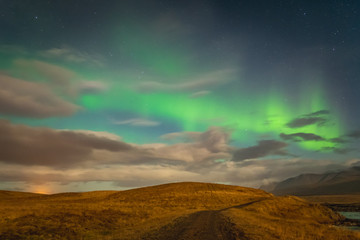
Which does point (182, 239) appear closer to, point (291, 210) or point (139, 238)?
point (139, 238)

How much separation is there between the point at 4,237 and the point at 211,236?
52.1 feet

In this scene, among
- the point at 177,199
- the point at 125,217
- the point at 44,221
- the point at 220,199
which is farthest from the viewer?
the point at 220,199

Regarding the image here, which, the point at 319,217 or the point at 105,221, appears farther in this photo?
the point at 319,217

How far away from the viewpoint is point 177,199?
73.1 metres

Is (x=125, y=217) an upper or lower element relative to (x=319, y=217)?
upper

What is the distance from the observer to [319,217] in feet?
209

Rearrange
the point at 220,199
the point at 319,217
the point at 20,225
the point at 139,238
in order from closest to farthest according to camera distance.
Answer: the point at 139,238
the point at 20,225
the point at 319,217
the point at 220,199

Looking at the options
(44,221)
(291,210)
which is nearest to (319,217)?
(291,210)

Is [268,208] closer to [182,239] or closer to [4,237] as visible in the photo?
[182,239]

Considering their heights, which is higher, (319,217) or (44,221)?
(44,221)

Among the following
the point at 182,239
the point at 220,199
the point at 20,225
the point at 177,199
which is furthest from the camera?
the point at 220,199

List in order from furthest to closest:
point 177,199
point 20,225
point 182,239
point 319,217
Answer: point 177,199 < point 319,217 < point 20,225 < point 182,239

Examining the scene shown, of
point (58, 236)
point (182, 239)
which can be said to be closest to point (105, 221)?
point (58, 236)

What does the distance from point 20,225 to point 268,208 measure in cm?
5135
